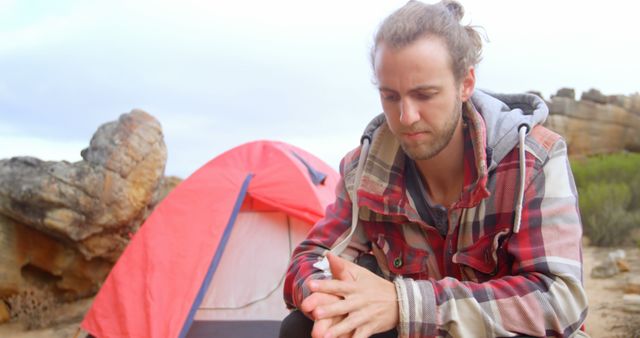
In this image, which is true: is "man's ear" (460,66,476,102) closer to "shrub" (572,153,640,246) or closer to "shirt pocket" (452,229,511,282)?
"shirt pocket" (452,229,511,282)

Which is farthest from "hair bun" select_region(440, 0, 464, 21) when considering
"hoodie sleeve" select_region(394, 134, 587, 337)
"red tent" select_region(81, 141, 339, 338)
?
"red tent" select_region(81, 141, 339, 338)

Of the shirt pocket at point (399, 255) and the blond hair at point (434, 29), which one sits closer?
the blond hair at point (434, 29)

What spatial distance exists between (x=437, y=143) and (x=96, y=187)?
297 centimetres

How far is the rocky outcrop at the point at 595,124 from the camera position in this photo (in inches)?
500

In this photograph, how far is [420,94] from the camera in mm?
1707

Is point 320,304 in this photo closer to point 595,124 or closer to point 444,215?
point 444,215

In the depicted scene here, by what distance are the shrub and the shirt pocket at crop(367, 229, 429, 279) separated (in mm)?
5369

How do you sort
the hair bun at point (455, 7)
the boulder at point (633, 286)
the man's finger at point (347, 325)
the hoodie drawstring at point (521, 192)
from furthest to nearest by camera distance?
the boulder at point (633, 286)
the hair bun at point (455, 7)
the hoodie drawstring at point (521, 192)
the man's finger at point (347, 325)

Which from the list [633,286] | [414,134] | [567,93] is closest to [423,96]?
[414,134]

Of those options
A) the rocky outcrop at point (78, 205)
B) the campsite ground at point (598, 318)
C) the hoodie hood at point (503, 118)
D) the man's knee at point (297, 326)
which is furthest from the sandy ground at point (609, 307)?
the rocky outcrop at point (78, 205)

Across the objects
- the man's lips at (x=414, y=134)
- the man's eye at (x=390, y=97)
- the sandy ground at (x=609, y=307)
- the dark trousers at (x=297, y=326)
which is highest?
the man's eye at (x=390, y=97)

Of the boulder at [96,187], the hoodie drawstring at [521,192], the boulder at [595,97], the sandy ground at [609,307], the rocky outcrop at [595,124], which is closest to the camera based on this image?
the hoodie drawstring at [521,192]

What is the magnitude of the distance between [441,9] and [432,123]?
0.35 meters

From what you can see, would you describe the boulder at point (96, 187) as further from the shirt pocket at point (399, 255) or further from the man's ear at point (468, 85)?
the man's ear at point (468, 85)
